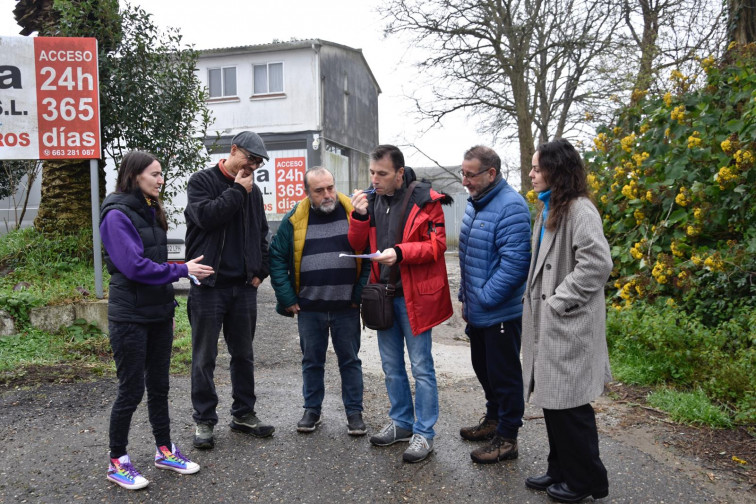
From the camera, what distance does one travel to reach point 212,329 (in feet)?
12.9

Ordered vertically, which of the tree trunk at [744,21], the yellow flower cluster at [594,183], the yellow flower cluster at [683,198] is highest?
the tree trunk at [744,21]

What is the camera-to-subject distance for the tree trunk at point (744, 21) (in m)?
6.94

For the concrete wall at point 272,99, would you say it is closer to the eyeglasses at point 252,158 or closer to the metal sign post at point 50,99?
the metal sign post at point 50,99

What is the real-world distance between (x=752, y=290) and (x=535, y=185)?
10.3ft

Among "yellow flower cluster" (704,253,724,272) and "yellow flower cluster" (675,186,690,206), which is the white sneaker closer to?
"yellow flower cluster" (704,253,724,272)

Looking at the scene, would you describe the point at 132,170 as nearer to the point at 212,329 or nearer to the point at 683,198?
the point at 212,329

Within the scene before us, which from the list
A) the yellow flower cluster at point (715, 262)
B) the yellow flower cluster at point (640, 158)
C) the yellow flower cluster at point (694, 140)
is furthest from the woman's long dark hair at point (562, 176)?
the yellow flower cluster at point (640, 158)

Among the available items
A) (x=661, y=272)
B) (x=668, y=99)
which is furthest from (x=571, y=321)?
(x=668, y=99)

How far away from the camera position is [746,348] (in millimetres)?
4992

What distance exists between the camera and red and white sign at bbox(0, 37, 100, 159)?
21.5 ft

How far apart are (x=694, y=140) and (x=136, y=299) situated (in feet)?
17.7

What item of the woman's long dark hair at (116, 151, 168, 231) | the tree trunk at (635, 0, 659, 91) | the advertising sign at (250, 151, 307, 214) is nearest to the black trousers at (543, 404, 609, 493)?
the woman's long dark hair at (116, 151, 168, 231)

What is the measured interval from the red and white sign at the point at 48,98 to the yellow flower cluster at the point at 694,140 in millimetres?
6237

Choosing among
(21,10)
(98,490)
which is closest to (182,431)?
(98,490)
